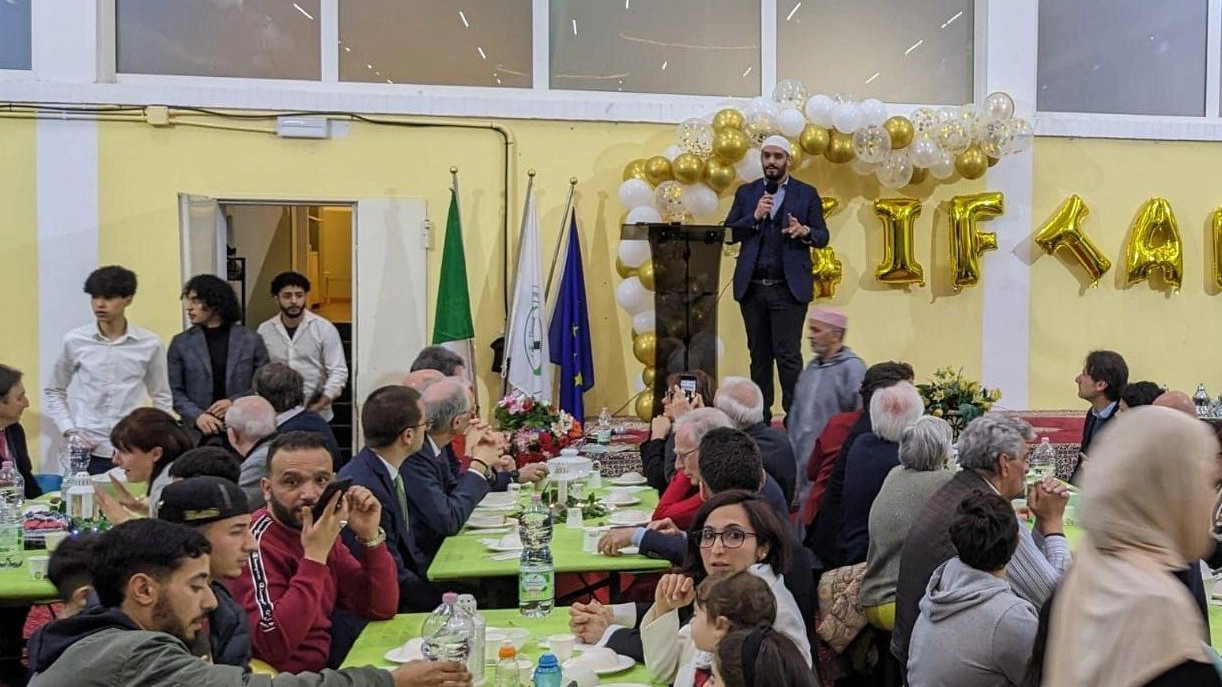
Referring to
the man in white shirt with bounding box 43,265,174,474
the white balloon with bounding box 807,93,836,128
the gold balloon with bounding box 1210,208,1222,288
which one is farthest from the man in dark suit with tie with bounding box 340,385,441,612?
Answer: the gold balloon with bounding box 1210,208,1222,288

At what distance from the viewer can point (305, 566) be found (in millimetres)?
2992

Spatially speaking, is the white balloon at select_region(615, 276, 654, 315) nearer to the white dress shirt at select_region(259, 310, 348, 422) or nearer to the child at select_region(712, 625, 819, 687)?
the white dress shirt at select_region(259, 310, 348, 422)

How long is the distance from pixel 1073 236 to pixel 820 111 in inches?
84.3

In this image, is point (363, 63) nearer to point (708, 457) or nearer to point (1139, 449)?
point (708, 457)

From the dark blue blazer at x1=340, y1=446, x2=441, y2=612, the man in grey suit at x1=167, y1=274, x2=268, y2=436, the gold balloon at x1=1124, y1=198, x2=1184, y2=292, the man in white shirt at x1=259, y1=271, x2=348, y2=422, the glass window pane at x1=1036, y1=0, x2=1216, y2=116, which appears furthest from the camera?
the glass window pane at x1=1036, y1=0, x2=1216, y2=116

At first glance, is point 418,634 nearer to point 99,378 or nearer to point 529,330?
point 99,378

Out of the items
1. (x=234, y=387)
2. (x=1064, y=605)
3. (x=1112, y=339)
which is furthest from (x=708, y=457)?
(x=1112, y=339)

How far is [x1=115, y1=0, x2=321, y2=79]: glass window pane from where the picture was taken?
745 cm

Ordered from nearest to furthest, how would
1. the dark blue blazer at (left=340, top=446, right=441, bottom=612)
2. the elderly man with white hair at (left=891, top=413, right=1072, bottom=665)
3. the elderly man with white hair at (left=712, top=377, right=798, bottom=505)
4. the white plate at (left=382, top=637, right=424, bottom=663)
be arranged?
1. the white plate at (left=382, top=637, right=424, bottom=663)
2. the elderly man with white hair at (left=891, top=413, right=1072, bottom=665)
3. the dark blue blazer at (left=340, top=446, right=441, bottom=612)
4. the elderly man with white hair at (left=712, top=377, right=798, bottom=505)

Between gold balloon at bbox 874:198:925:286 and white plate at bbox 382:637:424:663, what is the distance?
546cm

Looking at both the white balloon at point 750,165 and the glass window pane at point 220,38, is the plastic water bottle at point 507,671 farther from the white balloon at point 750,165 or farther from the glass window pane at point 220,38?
the glass window pane at point 220,38

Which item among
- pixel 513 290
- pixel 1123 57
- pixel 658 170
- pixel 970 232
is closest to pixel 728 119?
pixel 658 170

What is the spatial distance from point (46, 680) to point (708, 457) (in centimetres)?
211

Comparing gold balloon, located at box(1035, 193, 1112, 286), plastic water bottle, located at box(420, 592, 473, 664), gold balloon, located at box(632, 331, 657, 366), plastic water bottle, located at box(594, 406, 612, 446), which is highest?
gold balloon, located at box(1035, 193, 1112, 286)
